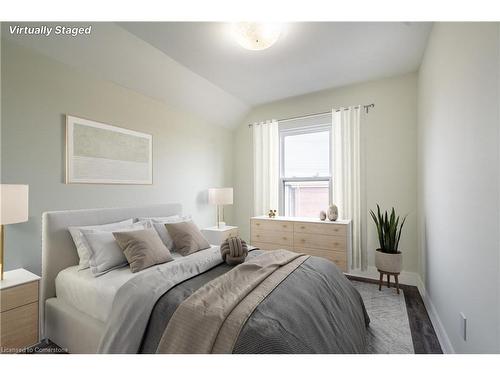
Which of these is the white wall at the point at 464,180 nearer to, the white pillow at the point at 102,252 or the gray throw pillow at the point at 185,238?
the gray throw pillow at the point at 185,238

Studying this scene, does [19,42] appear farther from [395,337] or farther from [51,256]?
[395,337]

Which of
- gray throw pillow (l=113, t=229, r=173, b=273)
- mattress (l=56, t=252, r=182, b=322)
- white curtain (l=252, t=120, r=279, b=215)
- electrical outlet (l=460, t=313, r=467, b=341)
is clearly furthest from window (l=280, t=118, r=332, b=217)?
mattress (l=56, t=252, r=182, b=322)

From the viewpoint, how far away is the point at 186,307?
1.21 meters

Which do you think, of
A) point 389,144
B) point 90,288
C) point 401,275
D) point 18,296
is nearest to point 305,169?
point 389,144

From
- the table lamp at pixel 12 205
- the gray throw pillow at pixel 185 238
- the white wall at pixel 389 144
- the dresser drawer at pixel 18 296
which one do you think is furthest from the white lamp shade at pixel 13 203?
the white wall at pixel 389 144

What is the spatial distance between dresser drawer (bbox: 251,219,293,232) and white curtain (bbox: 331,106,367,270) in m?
0.76

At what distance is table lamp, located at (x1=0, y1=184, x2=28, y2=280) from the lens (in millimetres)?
1517

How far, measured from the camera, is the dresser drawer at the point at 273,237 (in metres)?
3.31

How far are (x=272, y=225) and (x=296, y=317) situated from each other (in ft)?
7.40

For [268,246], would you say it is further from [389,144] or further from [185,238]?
[389,144]

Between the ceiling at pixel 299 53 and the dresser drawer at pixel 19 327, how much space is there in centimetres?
236

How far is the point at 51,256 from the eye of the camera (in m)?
1.92
